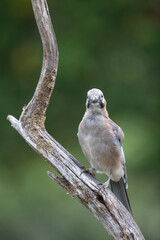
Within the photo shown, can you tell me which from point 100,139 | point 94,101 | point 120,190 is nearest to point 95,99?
point 94,101

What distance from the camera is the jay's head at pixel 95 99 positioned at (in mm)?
7086

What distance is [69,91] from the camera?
12.0m

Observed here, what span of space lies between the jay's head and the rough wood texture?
71 cm

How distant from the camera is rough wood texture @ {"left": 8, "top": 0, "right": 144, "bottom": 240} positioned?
21.1ft

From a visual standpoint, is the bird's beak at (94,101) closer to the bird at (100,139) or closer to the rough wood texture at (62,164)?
the bird at (100,139)

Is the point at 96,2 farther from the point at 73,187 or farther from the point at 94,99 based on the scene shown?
the point at 73,187

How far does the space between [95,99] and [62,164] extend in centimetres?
106

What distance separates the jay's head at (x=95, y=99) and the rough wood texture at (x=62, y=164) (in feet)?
2.32

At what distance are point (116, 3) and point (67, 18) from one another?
1083 mm

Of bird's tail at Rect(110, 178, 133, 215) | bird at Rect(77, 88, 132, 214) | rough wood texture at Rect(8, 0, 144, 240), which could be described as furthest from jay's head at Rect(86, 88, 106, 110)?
bird's tail at Rect(110, 178, 133, 215)

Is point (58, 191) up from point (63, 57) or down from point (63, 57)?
down

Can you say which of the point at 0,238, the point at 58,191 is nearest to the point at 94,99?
the point at 58,191

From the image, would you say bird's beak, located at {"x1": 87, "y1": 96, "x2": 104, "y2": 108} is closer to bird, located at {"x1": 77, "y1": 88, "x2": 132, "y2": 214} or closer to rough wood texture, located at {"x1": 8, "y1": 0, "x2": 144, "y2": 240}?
bird, located at {"x1": 77, "y1": 88, "x2": 132, "y2": 214}

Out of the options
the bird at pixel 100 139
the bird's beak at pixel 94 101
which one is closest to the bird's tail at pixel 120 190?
the bird at pixel 100 139
